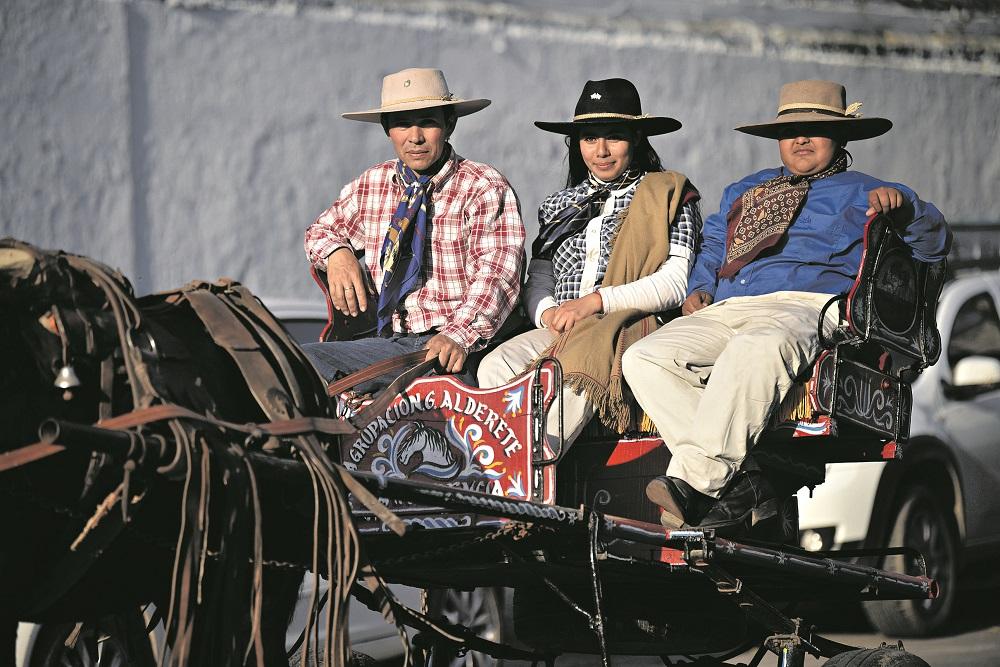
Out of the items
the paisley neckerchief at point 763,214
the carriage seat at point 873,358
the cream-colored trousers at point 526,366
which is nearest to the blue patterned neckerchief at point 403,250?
the cream-colored trousers at point 526,366

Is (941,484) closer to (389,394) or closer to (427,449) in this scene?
(427,449)

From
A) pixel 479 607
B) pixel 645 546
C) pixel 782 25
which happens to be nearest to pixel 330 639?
pixel 645 546

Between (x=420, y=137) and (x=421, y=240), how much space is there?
1.23ft

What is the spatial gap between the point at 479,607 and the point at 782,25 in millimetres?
5264

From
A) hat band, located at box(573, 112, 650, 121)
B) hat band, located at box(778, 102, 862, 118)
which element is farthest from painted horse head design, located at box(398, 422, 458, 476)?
hat band, located at box(778, 102, 862, 118)

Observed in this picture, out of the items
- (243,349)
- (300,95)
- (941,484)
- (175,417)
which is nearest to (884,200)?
(243,349)

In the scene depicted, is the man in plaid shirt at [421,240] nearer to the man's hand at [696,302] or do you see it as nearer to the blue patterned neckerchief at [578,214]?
the blue patterned neckerchief at [578,214]

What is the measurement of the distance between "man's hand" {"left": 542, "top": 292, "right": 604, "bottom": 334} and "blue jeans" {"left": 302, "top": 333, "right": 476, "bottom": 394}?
0.32m

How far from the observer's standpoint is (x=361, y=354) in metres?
4.50

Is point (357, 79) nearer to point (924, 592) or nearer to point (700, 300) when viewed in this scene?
point (700, 300)

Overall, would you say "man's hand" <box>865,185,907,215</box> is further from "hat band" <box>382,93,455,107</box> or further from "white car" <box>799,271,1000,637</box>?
"white car" <box>799,271,1000,637</box>

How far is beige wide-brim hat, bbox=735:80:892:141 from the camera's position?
4812mm

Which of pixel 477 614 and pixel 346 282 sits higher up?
pixel 346 282

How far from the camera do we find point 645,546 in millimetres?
4230
